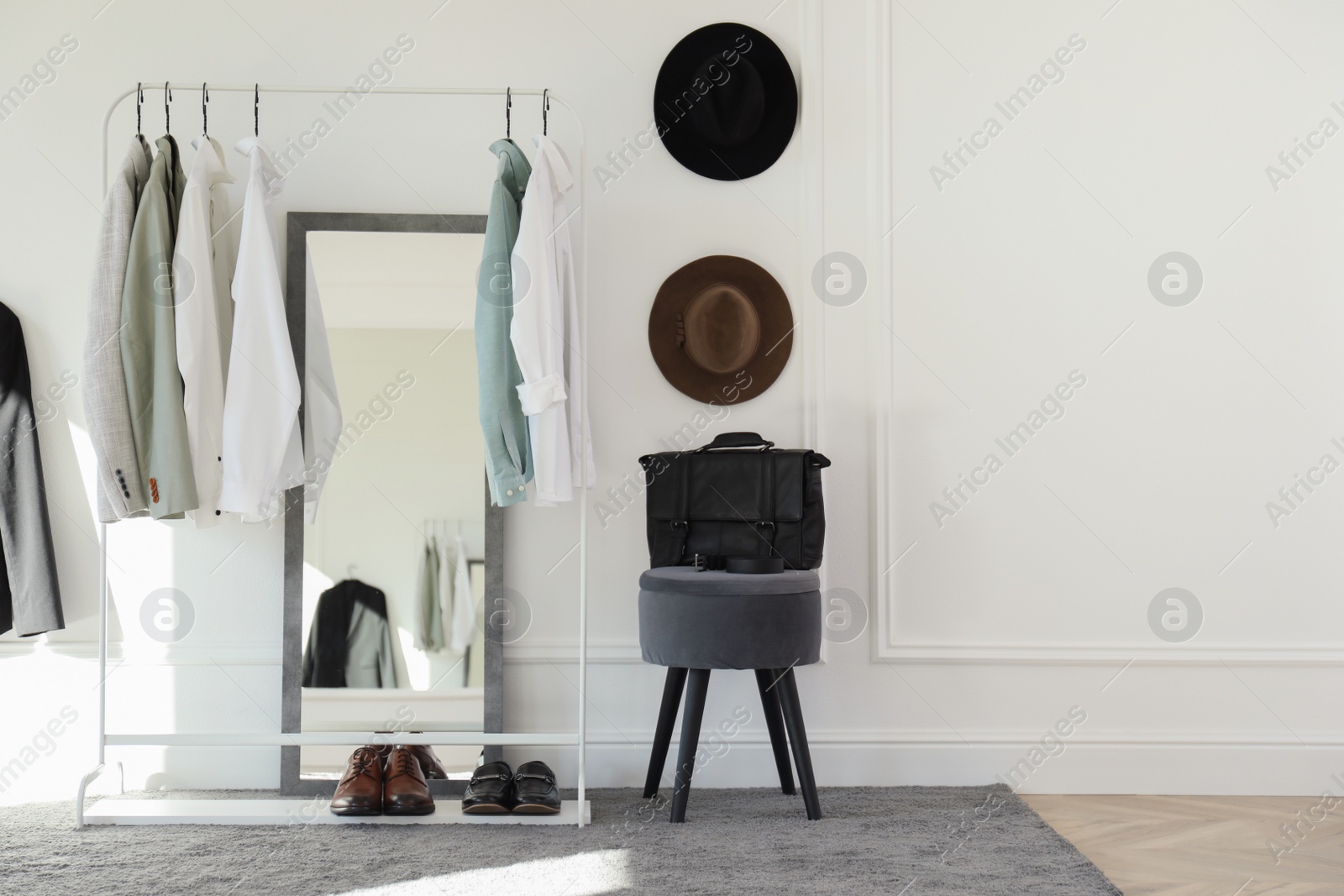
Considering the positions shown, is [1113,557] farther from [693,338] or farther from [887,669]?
[693,338]

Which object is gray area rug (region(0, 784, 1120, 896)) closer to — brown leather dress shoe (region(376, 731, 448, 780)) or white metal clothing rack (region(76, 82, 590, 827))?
white metal clothing rack (region(76, 82, 590, 827))

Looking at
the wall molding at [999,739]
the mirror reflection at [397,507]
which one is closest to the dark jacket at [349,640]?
the mirror reflection at [397,507]

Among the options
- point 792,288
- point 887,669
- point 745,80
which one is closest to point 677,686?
point 887,669

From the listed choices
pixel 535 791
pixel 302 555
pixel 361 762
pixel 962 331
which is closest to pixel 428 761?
pixel 361 762

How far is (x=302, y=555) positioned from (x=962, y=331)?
193 centimetres

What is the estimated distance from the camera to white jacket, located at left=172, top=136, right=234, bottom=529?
2113mm

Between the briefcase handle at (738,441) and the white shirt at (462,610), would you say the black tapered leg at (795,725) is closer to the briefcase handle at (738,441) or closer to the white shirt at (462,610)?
the briefcase handle at (738,441)

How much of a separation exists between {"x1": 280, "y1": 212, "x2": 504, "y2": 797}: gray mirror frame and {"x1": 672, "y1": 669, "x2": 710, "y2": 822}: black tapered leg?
548mm

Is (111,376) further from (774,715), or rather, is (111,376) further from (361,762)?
(774,715)

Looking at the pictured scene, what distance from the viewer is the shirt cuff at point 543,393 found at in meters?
2.14

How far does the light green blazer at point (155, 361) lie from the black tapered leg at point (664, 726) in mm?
1209

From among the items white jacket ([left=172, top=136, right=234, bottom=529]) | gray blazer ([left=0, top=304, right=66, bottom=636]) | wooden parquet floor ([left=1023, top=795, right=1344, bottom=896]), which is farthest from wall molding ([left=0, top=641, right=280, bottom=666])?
wooden parquet floor ([left=1023, top=795, right=1344, bottom=896])

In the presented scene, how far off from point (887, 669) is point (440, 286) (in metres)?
1.63

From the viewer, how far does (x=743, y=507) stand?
2309 millimetres
